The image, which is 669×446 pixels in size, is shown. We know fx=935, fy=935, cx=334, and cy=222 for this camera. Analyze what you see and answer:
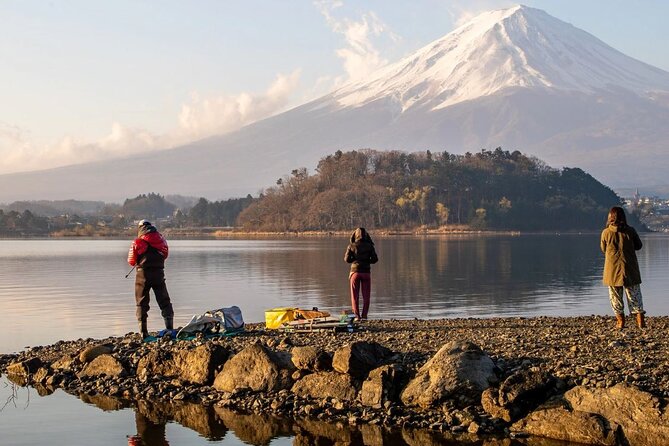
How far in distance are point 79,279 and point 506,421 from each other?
1178 inches

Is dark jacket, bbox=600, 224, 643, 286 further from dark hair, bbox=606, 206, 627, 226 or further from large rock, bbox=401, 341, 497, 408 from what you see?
large rock, bbox=401, 341, 497, 408

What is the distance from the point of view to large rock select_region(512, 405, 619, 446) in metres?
9.70

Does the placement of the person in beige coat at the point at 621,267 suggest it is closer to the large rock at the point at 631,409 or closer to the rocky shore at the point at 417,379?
the rocky shore at the point at 417,379

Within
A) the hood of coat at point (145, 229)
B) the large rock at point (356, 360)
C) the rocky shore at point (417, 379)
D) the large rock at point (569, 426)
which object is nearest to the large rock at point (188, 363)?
the rocky shore at point (417, 379)

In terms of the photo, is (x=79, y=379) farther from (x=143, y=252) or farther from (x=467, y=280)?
(x=467, y=280)

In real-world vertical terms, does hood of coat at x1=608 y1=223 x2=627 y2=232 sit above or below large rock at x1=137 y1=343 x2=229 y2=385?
above

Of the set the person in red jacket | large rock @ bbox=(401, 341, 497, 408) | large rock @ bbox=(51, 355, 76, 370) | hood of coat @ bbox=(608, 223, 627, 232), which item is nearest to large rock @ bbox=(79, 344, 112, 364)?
large rock @ bbox=(51, 355, 76, 370)

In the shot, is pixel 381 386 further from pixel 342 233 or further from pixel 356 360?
pixel 342 233

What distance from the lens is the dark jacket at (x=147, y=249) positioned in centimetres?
1484

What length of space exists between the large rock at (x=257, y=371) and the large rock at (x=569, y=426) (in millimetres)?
3200

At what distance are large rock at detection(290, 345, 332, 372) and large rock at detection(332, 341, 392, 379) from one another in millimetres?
120

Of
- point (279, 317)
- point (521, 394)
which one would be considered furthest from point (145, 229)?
point (521, 394)

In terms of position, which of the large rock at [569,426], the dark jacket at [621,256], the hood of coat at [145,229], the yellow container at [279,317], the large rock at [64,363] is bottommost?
the large rock at [569,426]

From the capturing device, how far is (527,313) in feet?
72.5
